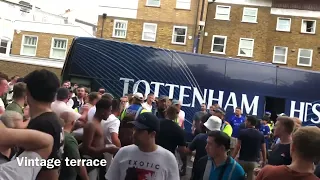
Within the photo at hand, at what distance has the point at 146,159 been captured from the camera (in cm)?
396

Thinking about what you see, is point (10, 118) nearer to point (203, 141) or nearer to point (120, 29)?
point (203, 141)

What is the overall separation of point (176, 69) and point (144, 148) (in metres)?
12.1

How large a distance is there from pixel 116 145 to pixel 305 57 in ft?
94.9

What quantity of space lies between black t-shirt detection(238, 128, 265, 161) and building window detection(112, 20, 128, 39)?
25.8 meters

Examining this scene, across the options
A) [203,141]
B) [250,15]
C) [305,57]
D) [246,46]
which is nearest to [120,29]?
[246,46]

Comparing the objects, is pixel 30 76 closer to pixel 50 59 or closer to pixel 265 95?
pixel 265 95

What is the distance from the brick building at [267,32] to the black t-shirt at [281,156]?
27.1m

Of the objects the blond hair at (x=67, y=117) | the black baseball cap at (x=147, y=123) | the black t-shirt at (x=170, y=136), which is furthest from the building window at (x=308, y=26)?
the black baseball cap at (x=147, y=123)

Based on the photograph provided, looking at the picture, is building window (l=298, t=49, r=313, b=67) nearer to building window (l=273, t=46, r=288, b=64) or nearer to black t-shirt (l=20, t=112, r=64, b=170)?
building window (l=273, t=46, r=288, b=64)

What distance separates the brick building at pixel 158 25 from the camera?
32.2 meters

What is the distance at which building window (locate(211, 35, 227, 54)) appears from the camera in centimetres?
3234

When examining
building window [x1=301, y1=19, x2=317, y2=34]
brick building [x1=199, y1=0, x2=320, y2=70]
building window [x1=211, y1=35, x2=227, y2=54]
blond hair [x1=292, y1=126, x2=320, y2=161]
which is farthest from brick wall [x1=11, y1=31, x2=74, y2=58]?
blond hair [x1=292, y1=126, x2=320, y2=161]

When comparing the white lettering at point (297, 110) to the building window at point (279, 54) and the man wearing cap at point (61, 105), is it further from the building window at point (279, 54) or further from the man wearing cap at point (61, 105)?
the building window at point (279, 54)

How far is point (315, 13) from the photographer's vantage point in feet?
106
